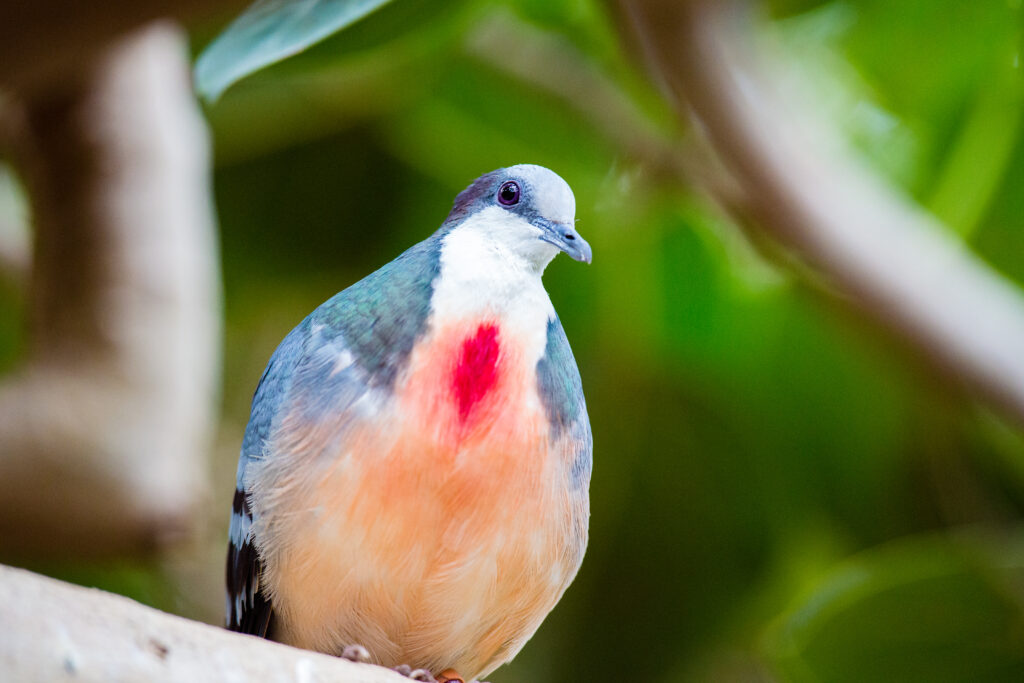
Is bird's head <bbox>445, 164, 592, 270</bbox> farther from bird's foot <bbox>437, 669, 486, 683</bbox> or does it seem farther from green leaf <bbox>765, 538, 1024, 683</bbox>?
green leaf <bbox>765, 538, 1024, 683</bbox>

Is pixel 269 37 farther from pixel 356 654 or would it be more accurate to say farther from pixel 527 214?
pixel 356 654

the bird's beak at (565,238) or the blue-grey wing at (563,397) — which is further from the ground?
the bird's beak at (565,238)

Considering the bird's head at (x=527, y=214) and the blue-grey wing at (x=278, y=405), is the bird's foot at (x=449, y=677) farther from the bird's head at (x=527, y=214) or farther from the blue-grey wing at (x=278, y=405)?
the bird's head at (x=527, y=214)

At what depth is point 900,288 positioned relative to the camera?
143 cm

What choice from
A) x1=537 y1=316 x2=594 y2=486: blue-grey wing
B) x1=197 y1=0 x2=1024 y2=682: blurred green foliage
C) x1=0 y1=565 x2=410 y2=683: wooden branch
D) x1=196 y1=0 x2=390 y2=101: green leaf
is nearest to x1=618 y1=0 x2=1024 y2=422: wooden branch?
x1=197 y1=0 x2=1024 y2=682: blurred green foliage

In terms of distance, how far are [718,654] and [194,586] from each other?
1.00m

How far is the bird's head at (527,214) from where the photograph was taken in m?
0.68

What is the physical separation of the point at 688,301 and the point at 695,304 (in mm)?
15

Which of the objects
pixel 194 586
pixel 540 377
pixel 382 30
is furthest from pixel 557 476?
pixel 194 586

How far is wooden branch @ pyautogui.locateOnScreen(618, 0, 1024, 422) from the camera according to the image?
1333 mm

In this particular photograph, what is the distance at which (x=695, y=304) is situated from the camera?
1761mm

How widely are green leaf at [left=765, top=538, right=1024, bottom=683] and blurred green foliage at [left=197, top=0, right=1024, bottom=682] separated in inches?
0.4

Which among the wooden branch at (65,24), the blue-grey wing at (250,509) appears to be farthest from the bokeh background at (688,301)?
the blue-grey wing at (250,509)

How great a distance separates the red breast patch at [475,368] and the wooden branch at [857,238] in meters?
0.68
